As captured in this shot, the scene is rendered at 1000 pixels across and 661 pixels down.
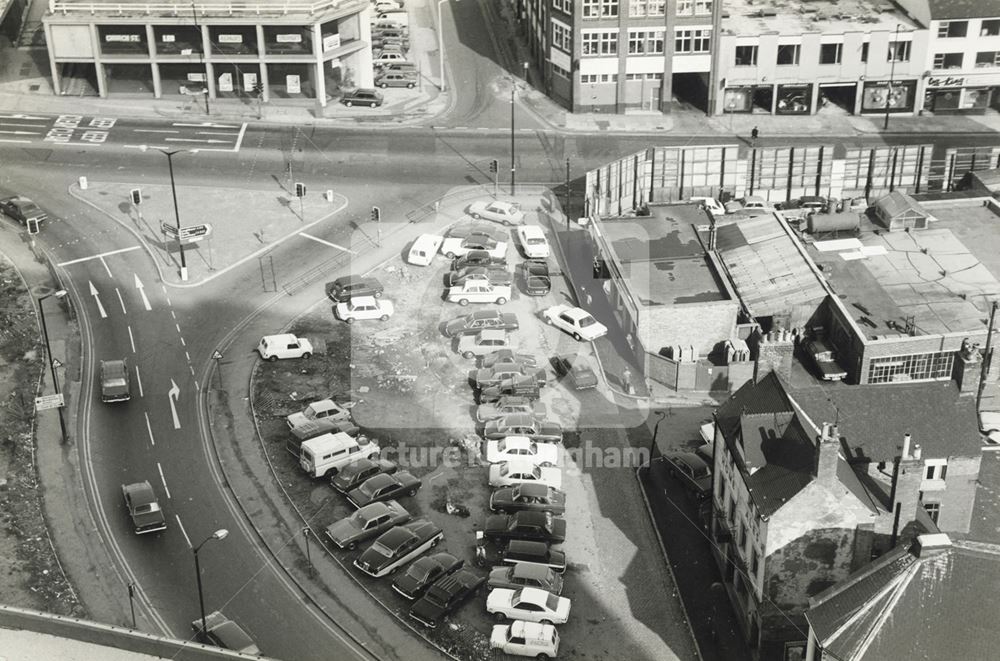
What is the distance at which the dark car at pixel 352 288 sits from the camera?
95.2 metres

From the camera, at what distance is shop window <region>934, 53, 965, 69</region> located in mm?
125250

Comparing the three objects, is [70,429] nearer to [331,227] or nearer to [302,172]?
[331,227]

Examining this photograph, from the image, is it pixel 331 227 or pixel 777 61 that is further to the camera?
pixel 777 61

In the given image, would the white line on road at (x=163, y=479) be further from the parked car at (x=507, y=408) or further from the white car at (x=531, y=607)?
the white car at (x=531, y=607)

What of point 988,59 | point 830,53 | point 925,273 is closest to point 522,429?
point 925,273

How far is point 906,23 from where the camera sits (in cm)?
12594

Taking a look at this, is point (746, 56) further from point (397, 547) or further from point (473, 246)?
point (397, 547)

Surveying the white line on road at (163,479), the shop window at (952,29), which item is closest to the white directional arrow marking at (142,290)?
the white line on road at (163,479)

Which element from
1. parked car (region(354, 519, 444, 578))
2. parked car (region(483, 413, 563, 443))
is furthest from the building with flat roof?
parked car (region(354, 519, 444, 578))

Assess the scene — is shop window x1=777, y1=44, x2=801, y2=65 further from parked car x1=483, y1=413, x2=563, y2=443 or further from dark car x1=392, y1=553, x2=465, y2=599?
dark car x1=392, y1=553, x2=465, y2=599

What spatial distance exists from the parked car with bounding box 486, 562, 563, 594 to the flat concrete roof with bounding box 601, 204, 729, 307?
2535cm

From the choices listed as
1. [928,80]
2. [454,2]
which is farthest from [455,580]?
[454,2]

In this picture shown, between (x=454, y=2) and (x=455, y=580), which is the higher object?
(x=454, y=2)

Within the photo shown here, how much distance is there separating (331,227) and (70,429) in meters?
30.8
